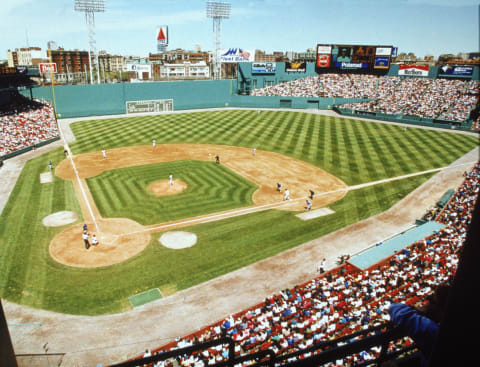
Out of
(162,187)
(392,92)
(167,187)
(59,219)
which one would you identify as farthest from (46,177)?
(392,92)

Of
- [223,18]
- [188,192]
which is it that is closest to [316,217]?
[188,192]

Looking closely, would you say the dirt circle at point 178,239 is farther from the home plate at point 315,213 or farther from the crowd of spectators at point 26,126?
the crowd of spectators at point 26,126

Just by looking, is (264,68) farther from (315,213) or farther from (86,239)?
(86,239)

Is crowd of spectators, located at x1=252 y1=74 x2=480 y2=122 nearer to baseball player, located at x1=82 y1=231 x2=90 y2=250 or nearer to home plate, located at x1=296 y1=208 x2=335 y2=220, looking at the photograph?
home plate, located at x1=296 y1=208 x2=335 y2=220

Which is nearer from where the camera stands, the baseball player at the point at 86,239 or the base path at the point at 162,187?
the baseball player at the point at 86,239

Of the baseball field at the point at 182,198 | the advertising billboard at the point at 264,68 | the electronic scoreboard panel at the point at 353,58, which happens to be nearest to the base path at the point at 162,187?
the baseball field at the point at 182,198

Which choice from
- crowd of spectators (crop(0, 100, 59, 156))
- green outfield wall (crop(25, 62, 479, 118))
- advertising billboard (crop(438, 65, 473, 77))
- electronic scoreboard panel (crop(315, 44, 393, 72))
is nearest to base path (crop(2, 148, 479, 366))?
crowd of spectators (crop(0, 100, 59, 156))
